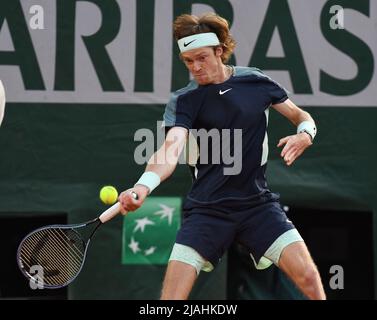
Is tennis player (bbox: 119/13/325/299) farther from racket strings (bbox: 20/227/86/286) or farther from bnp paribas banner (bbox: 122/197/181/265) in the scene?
bnp paribas banner (bbox: 122/197/181/265)

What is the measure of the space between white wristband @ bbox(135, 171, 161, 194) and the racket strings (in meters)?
0.59

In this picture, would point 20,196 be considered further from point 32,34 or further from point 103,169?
point 32,34

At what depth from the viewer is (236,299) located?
6734 millimetres

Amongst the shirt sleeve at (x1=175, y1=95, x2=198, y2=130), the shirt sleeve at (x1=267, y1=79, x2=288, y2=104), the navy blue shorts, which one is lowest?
the navy blue shorts

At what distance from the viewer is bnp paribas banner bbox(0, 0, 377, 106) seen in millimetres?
6668

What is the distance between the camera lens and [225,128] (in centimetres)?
500

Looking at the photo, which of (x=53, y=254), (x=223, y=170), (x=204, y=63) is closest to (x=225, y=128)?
(x=223, y=170)

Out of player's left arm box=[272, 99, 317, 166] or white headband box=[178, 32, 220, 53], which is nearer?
player's left arm box=[272, 99, 317, 166]

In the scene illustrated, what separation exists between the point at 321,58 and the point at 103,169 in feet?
5.25

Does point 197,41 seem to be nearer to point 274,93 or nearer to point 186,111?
point 186,111

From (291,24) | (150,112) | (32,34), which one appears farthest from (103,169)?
(291,24)

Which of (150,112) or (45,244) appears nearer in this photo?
(45,244)

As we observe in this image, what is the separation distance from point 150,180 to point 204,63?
678mm

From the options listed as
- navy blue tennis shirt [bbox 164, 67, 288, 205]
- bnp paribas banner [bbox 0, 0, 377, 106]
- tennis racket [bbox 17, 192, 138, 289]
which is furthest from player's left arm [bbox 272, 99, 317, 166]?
bnp paribas banner [bbox 0, 0, 377, 106]
